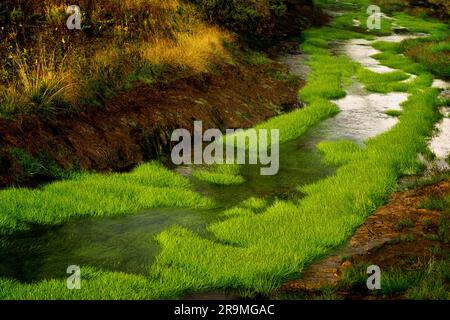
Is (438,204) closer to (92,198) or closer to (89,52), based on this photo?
(92,198)

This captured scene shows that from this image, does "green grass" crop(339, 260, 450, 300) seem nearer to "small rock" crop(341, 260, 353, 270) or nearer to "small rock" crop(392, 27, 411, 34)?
"small rock" crop(341, 260, 353, 270)

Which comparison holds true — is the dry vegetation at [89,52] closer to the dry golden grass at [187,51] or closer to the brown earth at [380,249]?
the dry golden grass at [187,51]

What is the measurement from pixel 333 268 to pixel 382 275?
0.77 meters

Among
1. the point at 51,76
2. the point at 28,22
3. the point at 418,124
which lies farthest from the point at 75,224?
the point at 418,124

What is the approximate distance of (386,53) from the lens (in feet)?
85.6

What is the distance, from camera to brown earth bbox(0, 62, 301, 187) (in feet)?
30.9

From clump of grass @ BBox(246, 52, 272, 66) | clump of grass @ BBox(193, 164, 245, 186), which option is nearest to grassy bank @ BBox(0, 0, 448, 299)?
clump of grass @ BBox(193, 164, 245, 186)

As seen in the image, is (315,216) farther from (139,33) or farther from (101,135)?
(139,33)

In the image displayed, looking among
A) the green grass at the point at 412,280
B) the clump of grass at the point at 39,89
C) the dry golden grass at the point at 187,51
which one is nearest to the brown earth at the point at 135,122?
the clump of grass at the point at 39,89

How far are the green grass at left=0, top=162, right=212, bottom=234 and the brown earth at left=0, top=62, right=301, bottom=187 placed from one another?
604 mm

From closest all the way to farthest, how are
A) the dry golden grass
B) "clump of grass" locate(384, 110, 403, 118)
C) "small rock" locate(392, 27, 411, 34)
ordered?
1. the dry golden grass
2. "clump of grass" locate(384, 110, 403, 118)
3. "small rock" locate(392, 27, 411, 34)

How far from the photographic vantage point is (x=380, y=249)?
6953 millimetres

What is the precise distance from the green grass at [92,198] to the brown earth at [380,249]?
264cm

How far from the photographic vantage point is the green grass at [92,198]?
759 cm
